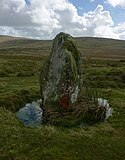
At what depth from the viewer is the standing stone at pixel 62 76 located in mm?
19797

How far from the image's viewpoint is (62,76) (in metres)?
19.9

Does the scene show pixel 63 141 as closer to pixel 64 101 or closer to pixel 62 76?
pixel 64 101

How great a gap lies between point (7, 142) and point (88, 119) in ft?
21.0

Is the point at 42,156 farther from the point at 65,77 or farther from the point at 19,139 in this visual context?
the point at 65,77

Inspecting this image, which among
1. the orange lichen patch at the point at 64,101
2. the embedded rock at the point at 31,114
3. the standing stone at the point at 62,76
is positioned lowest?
the embedded rock at the point at 31,114

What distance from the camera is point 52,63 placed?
829 inches

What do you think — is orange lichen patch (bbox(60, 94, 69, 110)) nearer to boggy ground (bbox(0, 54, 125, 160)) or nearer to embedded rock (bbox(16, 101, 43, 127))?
embedded rock (bbox(16, 101, 43, 127))

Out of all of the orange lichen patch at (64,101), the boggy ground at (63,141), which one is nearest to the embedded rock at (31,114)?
the boggy ground at (63,141)

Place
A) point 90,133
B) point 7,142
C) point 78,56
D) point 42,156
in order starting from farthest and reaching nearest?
→ point 78,56 < point 90,133 < point 7,142 < point 42,156

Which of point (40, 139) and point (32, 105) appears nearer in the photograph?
point (40, 139)

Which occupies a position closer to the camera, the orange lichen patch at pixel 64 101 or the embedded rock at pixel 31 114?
the embedded rock at pixel 31 114

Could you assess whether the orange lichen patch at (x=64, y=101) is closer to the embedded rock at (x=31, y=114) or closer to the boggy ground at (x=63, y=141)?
the embedded rock at (x=31, y=114)

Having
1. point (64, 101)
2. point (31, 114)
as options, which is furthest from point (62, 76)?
point (31, 114)

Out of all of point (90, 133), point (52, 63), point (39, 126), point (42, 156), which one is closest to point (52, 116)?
point (39, 126)
